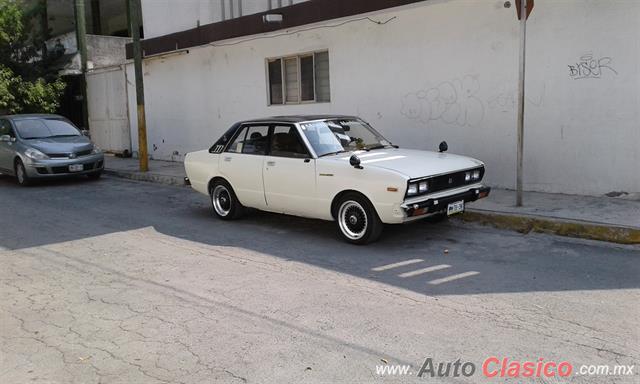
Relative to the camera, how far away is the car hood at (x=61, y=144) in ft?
41.4

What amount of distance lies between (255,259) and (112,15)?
79.8 feet

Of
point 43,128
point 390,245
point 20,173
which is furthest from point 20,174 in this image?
point 390,245

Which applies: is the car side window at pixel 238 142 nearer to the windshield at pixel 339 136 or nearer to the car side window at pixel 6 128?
the windshield at pixel 339 136

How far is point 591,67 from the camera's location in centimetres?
826

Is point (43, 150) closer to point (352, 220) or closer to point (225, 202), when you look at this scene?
point (225, 202)

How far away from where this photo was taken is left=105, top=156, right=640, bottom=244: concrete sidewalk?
22.0 ft

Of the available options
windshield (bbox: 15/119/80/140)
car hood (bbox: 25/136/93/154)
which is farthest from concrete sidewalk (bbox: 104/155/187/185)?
windshield (bbox: 15/119/80/140)

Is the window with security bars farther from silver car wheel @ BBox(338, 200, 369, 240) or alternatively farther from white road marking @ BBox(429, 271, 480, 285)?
white road marking @ BBox(429, 271, 480, 285)

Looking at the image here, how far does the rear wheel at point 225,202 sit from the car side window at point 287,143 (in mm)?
1068

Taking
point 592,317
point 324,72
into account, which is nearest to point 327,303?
point 592,317

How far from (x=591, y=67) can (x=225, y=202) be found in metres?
5.60

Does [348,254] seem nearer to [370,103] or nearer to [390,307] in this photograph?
[390,307]

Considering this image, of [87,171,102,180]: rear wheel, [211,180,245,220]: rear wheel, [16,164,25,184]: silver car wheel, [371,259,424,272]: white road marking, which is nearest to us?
[371,259,424,272]: white road marking

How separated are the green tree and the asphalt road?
11.7 metres
